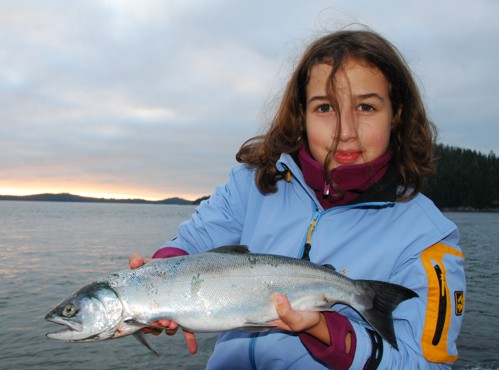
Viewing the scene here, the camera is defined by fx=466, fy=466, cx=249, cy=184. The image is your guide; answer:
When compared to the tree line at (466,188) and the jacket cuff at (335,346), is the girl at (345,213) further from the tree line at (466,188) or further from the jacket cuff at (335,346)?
the tree line at (466,188)

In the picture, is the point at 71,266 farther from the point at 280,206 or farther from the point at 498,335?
the point at 280,206

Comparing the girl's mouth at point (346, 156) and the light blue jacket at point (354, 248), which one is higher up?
the girl's mouth at point (346, 156)

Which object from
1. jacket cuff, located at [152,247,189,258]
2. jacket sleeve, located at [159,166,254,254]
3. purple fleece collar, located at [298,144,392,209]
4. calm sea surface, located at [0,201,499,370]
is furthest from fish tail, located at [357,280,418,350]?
calm sea surface, located at [0,201,499,370]

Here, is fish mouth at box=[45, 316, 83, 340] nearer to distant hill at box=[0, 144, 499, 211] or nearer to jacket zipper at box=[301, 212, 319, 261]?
jacket zipper at box=[301, 212, 319, 261]

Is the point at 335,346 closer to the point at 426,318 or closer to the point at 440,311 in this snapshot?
the point at 426,318

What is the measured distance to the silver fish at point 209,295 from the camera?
11.5 ft

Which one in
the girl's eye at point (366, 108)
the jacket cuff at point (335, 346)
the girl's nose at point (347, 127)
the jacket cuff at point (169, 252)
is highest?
the girl's eye at point (366, 108)

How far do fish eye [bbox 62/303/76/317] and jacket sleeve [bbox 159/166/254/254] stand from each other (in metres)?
0.93

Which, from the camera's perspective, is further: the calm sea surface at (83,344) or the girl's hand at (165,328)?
the calm sea surface at (83,344)

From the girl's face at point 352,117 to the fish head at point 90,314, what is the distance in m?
2.05

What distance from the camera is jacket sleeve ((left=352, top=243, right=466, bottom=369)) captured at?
10.5ft

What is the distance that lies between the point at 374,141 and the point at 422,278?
113 centimetres

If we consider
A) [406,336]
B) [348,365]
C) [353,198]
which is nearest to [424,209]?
[353,198]

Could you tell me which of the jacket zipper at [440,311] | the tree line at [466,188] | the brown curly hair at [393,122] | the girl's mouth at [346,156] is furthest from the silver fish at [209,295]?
the tree line at [466,188]
